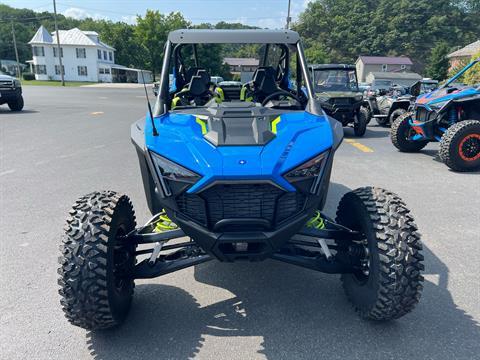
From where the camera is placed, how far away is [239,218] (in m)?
2.36

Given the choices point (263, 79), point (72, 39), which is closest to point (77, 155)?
point (263, 79)

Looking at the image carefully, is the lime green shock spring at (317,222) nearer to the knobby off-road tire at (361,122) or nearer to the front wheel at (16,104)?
the knobby off-road tire at (361,122)

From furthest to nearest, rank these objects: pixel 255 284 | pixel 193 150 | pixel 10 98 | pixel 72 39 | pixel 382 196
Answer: pixel 72 39 < pixel 10 98 < pixel 255 284 < pixel 382 196 < pixel 193 150

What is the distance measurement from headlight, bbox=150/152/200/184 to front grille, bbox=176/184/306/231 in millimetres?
101

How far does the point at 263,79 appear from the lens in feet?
13.4

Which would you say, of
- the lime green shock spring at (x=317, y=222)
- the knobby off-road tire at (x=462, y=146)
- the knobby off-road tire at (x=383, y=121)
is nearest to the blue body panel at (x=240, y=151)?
the lime green shock spring at (x=317, y=222)

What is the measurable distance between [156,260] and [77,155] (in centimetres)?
611

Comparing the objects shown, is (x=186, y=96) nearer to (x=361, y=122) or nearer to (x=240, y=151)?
(x=240, y=151)

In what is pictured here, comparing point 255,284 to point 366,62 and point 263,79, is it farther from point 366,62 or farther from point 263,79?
point 366,62

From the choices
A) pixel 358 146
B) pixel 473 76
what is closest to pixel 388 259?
pixel 358 146

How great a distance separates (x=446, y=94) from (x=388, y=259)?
22.0ft

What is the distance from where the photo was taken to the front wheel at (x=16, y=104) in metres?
14.7

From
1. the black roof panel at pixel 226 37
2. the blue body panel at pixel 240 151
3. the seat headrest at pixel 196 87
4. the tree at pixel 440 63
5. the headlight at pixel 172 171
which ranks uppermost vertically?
the tree at pixel 440 63

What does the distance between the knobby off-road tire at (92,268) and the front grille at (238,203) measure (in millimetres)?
553
